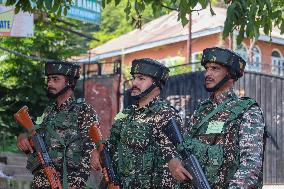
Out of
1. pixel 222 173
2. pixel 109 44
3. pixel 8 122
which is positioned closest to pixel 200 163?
pixel 222 173

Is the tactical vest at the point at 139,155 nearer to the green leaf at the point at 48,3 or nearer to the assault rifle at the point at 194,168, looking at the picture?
the assault rifle at the point at 194,168

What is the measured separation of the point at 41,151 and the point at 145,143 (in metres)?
1.09

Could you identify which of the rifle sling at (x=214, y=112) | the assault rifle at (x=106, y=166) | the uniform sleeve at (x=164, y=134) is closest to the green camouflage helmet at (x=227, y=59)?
the rifle sling at (x=214, y=112)

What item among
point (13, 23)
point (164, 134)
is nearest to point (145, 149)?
point (164, 134)

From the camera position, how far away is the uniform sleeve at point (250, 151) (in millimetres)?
4094

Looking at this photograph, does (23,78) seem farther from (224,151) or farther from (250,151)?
(250,151)

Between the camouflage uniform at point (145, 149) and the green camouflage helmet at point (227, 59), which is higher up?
the green camouflage helmet at point (227, 59)

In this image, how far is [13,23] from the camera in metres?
9.62

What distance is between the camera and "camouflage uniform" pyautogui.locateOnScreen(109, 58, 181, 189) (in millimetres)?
5223

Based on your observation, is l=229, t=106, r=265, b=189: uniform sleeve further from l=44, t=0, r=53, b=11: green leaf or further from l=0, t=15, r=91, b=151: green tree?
l=0, t=15, r=91, b=151: green tree

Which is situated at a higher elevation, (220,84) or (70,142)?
(220,84)

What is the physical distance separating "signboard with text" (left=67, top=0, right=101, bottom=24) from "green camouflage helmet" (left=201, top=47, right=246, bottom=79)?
559cm

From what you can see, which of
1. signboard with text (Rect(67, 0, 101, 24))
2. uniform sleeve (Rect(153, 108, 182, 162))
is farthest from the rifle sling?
signboard with text (Rect(67, 0, 101, 24))

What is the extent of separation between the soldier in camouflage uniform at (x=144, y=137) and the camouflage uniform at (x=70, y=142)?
0.35 m
